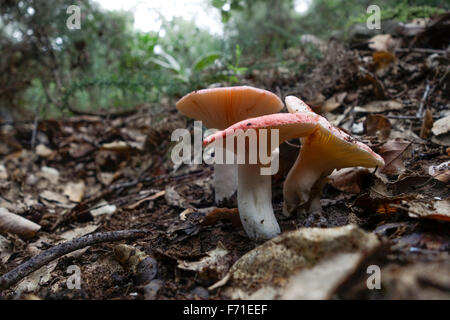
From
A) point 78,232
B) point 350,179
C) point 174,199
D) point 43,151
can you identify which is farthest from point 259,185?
point 43,151

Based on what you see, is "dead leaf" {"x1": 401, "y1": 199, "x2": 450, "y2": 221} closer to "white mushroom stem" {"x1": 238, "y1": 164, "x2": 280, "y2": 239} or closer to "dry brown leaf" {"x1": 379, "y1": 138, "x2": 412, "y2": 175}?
"dry brown leaf" {"x1": 379, "y1": 138, "x2": 412, "y2": 175}

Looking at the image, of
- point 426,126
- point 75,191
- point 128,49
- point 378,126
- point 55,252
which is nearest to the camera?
point 55,252

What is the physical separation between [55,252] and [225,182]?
1.08 meters

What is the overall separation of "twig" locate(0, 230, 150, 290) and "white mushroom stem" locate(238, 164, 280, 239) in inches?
22.3

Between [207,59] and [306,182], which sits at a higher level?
[207,59]

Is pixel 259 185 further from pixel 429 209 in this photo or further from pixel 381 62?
pixel 381 62

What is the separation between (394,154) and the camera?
1.76 m

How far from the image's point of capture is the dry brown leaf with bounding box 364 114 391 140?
2.07m

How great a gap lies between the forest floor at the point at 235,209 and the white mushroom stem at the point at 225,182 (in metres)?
0.12

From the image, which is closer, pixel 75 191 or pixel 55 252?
pixel 55 252

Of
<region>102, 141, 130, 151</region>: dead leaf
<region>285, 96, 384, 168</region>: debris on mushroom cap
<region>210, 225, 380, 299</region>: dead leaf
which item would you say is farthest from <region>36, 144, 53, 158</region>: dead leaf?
<region>210, 225, 380, 299</region>: dead leaf
